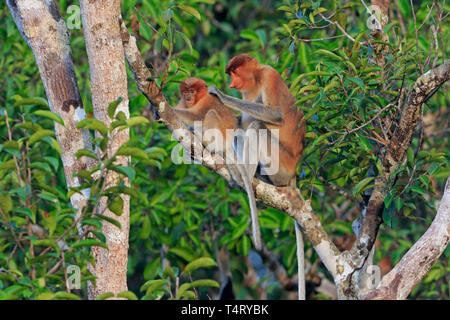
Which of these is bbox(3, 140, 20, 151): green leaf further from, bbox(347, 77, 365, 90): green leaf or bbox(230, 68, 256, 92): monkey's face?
bbox(230, 68, 256, 92): monkey's face

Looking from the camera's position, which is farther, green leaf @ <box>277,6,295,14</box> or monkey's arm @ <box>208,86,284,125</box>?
monkey's arm @ <box>208,86,284,125</box>

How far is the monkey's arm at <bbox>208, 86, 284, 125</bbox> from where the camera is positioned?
12.3 feet

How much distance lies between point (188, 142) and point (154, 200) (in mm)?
1204

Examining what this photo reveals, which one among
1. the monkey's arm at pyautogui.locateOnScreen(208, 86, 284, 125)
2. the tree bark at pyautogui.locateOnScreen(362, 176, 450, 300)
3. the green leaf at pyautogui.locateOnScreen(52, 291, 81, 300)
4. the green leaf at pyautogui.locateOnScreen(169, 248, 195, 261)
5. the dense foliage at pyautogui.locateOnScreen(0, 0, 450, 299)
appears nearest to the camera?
the green leaf at pyautogui.locateOnScreen(52, 291, 81, 300)

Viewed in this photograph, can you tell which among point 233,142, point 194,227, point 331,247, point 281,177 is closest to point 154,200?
point 194,227

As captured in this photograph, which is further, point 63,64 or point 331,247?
point 331,247

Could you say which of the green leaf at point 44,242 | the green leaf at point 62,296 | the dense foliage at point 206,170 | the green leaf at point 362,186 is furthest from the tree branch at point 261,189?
the green leaf at point 62,296

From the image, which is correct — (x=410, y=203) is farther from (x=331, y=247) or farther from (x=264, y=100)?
(x=264, y=100)

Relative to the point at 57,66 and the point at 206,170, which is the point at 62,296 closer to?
the point at 57,66

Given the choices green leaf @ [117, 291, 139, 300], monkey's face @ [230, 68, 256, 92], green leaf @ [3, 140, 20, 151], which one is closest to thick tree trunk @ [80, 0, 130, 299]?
green leaf @ [117, 291, 139, 300]

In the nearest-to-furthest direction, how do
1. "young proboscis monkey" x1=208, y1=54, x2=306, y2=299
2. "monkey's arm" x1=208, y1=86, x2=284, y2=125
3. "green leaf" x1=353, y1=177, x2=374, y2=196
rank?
"green leaf" x1=353, y1=177, x2=374, y2=196, "monkey's arm" x1=208, y1=86, x2=284, y2=125, "young proboscis monkey" x1=208, y1=54, x2=306, y2=299

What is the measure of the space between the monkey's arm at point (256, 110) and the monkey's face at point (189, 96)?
0.17 meters
